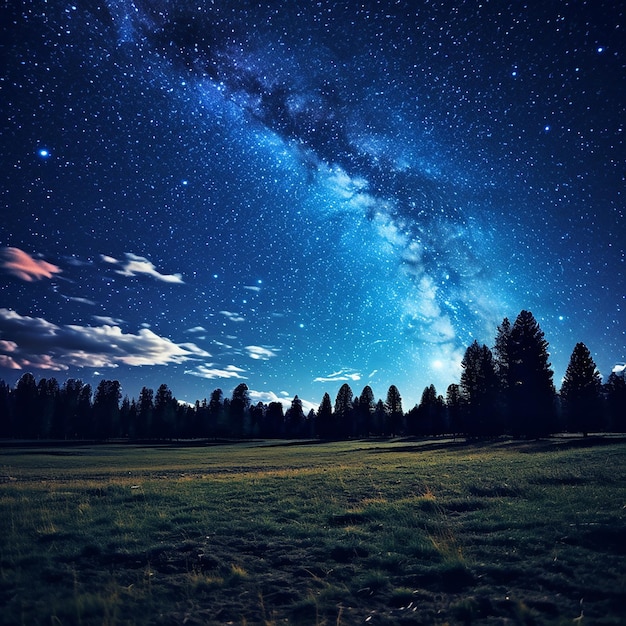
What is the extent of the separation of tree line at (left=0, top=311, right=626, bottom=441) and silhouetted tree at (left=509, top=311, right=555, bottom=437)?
4.3 inches

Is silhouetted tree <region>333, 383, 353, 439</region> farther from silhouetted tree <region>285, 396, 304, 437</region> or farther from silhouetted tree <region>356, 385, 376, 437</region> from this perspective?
silhouetted tree <region>285, 396, 304, 437</region>

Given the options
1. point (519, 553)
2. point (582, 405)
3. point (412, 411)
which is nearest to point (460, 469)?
point (519, 553)

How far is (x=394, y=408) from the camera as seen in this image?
99.9 m

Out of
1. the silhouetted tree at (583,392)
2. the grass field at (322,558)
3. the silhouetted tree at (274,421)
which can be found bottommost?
the silhouetted tree at (274,421)

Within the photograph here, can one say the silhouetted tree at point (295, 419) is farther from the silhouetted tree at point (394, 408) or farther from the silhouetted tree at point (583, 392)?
the silhouetted tree at point (583, 392)

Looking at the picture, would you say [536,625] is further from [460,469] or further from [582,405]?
[582,405]

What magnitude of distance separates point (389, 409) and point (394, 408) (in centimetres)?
148

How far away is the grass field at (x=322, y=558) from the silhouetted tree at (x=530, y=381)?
34.1 metres

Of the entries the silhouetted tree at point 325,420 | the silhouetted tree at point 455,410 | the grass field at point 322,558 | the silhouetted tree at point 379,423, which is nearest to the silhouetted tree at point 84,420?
the silhouetted tree at point 325,420

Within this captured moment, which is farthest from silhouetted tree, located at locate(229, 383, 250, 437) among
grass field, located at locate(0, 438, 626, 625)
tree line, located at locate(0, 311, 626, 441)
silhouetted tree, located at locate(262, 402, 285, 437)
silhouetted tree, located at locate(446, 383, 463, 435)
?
grass field, located at locate(0, 438, 626, 625)

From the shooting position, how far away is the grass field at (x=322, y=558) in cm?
596

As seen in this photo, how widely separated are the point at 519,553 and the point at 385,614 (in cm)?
376

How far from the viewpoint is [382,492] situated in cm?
1502

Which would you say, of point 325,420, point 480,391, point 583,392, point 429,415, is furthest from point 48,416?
point 583,392
